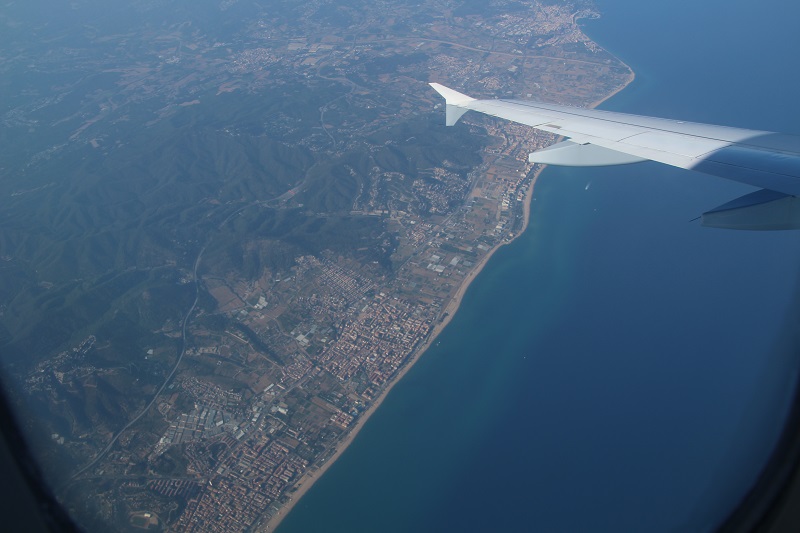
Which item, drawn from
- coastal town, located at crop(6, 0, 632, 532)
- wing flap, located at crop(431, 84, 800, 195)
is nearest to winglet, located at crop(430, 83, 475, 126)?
wing flap, located at crop(431, 84, 800, 195)

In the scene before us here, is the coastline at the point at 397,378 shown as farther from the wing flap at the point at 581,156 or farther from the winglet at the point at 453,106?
the wing flap at the point at 581,156

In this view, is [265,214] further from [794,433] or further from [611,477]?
[794,433]

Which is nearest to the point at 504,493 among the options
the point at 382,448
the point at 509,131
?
the point at 382,448

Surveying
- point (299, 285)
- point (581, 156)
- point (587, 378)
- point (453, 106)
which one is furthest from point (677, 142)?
point (299, 285)

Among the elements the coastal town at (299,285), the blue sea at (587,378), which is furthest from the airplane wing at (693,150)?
the coastal town at (299,285)

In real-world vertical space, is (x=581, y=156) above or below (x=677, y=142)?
below

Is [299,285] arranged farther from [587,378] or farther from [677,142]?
[677,142]

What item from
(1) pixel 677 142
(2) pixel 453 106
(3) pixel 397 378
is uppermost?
(1) pixel 677 142

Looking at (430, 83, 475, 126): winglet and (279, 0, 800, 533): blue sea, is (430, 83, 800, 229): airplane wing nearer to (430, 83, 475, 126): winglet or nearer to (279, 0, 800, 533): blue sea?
(430, 83, 475, 126): winglet
